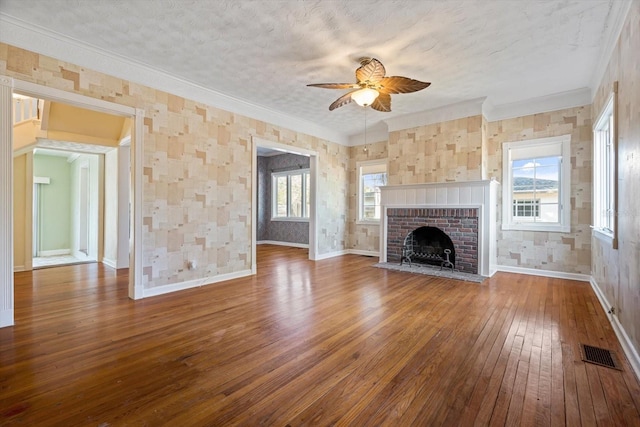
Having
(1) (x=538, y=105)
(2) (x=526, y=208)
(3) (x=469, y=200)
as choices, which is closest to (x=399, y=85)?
(3) (x=469, y=200)

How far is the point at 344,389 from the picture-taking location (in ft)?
5.96

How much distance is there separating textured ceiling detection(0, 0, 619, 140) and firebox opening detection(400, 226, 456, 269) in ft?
8.84

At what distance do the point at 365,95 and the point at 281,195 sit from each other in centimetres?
642

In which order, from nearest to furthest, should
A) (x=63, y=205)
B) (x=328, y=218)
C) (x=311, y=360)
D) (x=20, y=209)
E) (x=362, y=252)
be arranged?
1. (x=311, y=360)
2. (x=20, y=209)
3. (x=328, y=218)
4. (x=362, y=252)
5. (x=63, y=205)

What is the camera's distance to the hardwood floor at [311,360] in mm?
1611

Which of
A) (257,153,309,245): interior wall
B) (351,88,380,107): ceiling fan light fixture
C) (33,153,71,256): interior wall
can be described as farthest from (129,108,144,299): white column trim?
(33,153,71,256): interior wall

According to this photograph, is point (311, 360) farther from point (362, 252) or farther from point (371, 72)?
point (362, 252)

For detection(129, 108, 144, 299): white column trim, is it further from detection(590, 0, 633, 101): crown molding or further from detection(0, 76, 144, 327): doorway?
detection(590, 0, 633, 101): crown molding

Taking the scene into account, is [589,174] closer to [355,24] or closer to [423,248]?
[423,248]

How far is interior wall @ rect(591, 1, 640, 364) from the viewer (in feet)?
6.97

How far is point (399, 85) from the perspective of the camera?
342 cm

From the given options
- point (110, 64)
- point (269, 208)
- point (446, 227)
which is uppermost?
point (110, 64)

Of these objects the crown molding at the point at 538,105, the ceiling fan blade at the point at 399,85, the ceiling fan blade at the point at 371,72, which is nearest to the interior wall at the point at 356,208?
the crown molding at the point at 538,105

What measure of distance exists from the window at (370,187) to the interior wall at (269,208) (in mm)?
2124
